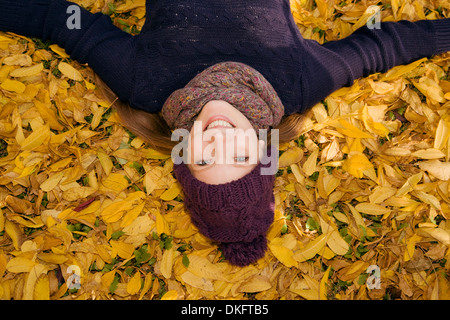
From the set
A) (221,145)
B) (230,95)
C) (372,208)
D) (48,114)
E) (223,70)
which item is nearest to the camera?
(221,145)

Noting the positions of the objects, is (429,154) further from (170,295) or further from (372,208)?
(170,295)

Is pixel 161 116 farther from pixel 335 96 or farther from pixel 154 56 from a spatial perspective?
pixel 335 96

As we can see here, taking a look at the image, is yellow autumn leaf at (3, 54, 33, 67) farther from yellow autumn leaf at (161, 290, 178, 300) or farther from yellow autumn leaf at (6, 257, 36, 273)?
yellow autumn leaf at (161, 290, 178, 300)

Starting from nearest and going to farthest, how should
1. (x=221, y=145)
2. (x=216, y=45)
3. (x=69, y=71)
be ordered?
(x=221, y=145) → (x=216, y=45) → (x=69, y=71)

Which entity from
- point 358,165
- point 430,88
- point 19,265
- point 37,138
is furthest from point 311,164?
point 19,265

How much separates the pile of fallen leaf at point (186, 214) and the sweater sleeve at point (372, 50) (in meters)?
0.10

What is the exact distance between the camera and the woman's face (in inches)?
75.2

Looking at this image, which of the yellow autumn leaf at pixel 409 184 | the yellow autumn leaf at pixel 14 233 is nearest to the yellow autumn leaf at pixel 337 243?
the yellow autumn leaf at pixel 409 184

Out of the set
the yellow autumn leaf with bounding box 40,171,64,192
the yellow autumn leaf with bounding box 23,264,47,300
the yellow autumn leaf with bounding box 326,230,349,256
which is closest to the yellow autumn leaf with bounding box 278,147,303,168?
the yellow autumn leaf with bounding box 326,230,349,256

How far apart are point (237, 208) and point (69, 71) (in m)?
1.51

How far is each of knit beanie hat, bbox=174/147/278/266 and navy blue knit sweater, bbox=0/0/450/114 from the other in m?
0.51

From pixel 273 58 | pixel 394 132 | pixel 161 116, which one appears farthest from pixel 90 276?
pixel 394 132

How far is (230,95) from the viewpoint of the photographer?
6.58 ft

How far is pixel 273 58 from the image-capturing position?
2264 mm
